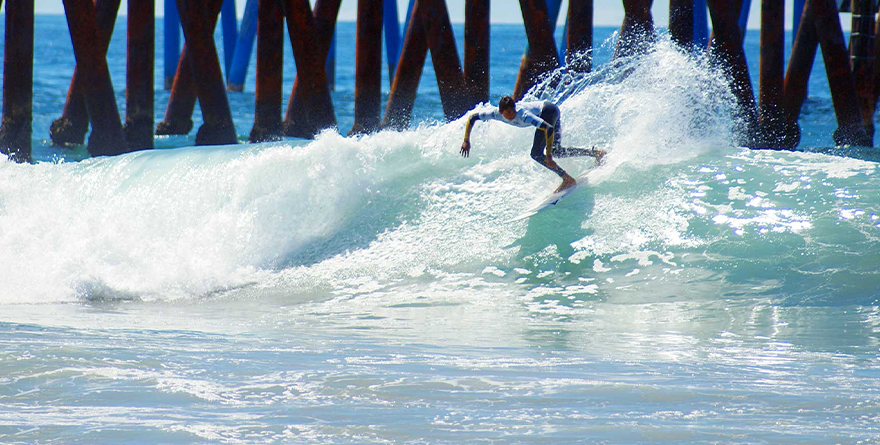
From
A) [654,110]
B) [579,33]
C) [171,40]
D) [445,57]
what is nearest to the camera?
[654,110]

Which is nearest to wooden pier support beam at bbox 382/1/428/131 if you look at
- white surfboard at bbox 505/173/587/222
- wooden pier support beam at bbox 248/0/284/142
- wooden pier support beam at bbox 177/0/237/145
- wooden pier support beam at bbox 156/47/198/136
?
wooden pier support beam at bbox 248/0/284/142

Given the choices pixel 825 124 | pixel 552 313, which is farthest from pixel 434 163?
pixel 825 124

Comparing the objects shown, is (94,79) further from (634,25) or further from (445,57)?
(634,25)

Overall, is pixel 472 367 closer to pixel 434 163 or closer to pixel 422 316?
pixel 422 316

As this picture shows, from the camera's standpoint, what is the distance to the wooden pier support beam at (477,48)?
9.63 m

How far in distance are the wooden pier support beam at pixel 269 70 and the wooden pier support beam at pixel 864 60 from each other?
6.75 m

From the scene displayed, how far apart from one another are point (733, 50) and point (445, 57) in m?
2.92

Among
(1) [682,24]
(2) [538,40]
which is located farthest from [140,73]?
(1) [682,24]

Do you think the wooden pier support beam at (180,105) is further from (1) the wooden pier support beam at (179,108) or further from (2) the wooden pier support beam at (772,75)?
(2) the wooden pier support beam at (772,75)

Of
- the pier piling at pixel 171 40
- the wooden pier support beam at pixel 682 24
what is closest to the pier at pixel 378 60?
the wooden pier support beam at pixel 682 24

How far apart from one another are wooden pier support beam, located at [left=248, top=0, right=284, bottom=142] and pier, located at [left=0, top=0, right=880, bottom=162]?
0.5 inches

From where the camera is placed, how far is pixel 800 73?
33.4 feet

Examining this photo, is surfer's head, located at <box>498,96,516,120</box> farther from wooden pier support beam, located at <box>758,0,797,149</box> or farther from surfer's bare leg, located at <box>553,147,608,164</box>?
wooden pier support beam, located at <box>758,0,797,149</box>

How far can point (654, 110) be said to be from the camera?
841 cm
